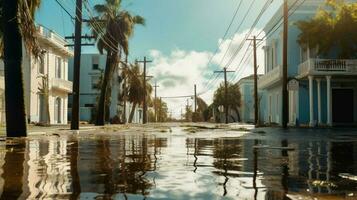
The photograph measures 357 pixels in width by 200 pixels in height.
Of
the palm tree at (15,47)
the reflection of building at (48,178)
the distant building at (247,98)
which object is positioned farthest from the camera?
the distant building at (247,98)

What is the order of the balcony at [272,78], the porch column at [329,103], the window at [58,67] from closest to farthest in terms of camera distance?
the porch column at [329,103]
the balcony at [272,78]
the window at [58,67]

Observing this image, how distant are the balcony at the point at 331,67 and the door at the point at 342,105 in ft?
12.7

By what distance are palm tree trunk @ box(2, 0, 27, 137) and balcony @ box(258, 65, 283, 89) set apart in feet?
93.9

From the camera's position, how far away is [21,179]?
5.66 meters

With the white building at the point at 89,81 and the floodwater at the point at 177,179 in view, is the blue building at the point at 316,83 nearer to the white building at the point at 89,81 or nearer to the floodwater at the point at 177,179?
the floodwater at the point at 177,179

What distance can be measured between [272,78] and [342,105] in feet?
23.6

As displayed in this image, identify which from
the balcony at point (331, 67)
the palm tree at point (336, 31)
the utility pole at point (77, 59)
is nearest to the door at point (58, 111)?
the utility pole at point (77, 59)

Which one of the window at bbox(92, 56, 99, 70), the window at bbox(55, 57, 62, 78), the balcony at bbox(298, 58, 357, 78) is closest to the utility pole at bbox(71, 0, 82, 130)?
the balcony at bbox(298, 58, 357, 78)

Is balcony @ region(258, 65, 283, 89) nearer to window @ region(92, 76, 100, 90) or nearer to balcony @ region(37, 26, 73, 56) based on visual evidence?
balcony @ region(37, 26, 73, 56)

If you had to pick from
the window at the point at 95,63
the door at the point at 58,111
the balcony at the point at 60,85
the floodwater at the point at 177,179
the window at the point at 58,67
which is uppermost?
the window at the point at 95,63

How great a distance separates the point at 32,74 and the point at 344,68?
25.5 m

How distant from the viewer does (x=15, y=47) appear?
16031 millimetres

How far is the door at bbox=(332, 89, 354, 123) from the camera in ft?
131

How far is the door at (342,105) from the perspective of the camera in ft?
131
